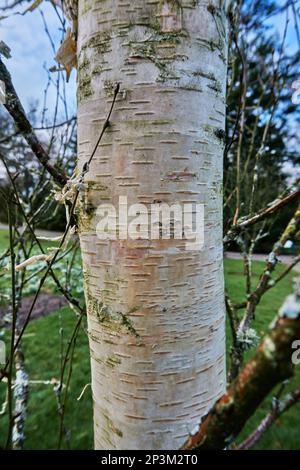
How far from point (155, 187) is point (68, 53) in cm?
52

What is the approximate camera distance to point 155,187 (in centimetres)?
63

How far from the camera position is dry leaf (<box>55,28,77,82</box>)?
2.74 feet

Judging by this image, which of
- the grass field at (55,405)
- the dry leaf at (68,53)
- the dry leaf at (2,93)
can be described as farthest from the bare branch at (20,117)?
the grass field at (55,405)

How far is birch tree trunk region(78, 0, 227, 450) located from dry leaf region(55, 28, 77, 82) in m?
0.18

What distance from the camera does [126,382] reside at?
0.65 m

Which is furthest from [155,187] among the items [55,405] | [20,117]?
[55,405]

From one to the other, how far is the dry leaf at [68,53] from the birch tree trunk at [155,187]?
177 mm

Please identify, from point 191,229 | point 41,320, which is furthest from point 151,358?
point 41,320

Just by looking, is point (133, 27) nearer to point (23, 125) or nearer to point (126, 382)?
point (23, 125)

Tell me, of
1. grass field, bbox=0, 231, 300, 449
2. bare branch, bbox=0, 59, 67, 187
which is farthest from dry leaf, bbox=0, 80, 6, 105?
grass field, bbox=0, 231, 300, 449

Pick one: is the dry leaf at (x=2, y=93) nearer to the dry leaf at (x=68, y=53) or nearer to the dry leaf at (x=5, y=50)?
the dry leaf at (x=5, y=50)

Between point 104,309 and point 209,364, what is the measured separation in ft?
0.84

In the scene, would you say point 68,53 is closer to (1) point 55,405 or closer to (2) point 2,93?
(2) point 2,93

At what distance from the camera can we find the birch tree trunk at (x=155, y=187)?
2.07ft
